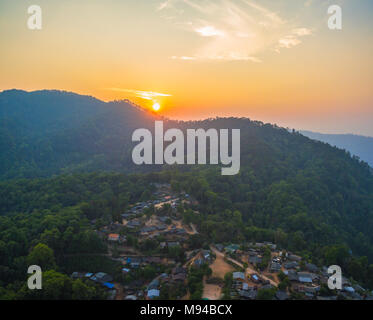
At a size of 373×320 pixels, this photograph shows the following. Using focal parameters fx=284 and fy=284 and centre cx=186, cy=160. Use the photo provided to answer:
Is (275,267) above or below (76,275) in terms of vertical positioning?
above

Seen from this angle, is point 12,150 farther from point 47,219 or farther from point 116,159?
point 47,219

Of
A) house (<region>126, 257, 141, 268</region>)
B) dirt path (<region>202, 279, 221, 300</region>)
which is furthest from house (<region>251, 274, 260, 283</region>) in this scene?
house (<region>126, 257, 141, 268</region>)

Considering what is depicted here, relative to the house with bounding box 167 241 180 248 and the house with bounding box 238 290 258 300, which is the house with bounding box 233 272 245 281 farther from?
the house with bounding box 167 241 180 248

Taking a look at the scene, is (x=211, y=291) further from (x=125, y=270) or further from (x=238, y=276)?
(x=125, y=270)

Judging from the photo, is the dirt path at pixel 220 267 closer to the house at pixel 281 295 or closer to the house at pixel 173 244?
the house at pixel 173 244

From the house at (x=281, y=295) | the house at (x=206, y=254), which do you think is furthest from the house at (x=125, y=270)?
the house at (x=281, y=295)

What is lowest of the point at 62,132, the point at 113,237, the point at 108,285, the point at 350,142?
the point at 108,285

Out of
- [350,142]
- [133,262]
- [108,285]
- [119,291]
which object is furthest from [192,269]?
[350,142]
